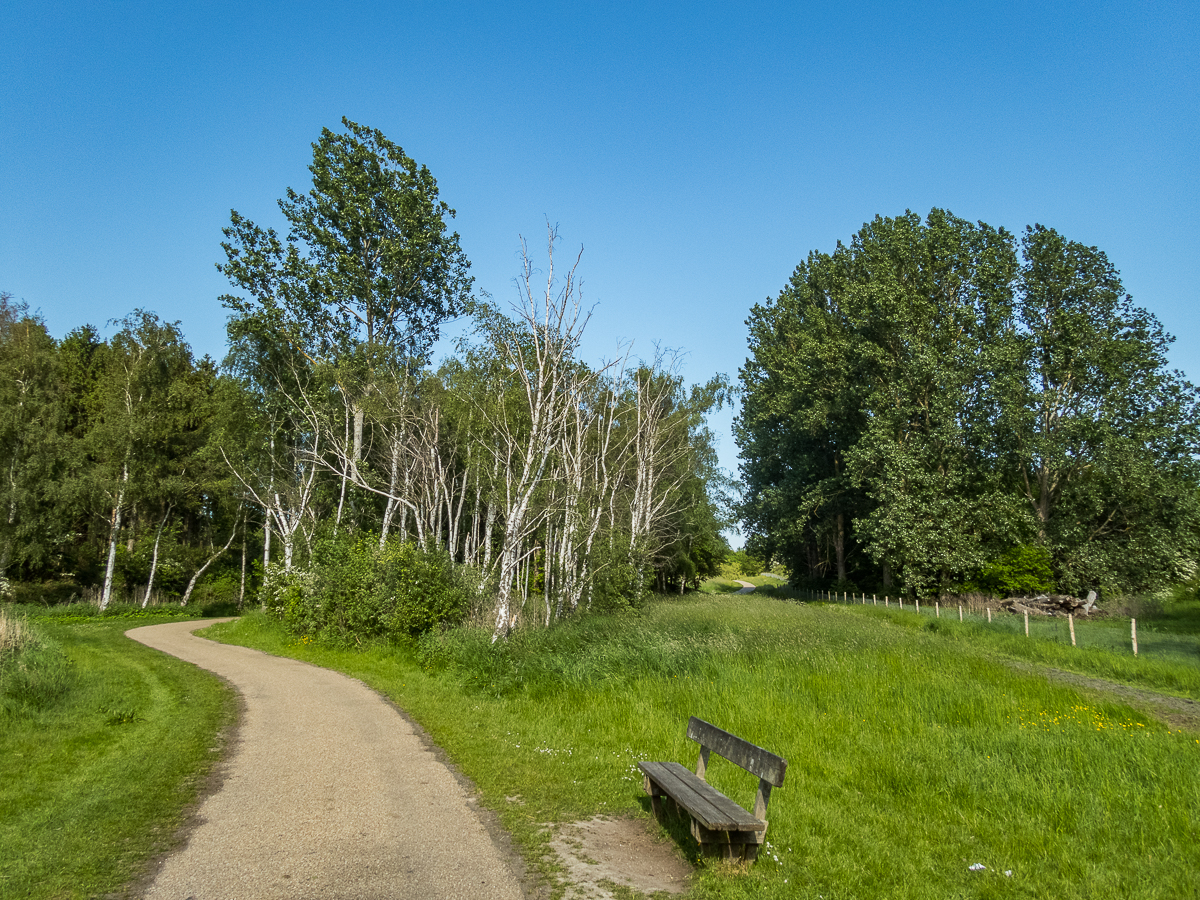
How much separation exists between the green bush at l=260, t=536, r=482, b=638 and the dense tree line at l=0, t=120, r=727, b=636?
56cm

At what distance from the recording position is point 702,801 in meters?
5.40

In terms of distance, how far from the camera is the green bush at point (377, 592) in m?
17.8


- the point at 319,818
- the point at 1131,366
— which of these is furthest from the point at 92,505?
the point at 1131,366

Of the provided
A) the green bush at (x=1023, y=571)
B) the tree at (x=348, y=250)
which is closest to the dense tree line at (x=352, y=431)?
the tree at (x=348, y=250)

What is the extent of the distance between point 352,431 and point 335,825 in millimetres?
24511

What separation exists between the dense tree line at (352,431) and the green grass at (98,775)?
751cm

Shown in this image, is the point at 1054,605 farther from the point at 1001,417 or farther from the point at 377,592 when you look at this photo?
the point at 377,592

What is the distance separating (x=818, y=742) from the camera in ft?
28.5

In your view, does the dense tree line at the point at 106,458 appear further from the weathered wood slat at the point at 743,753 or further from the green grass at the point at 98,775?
the weathered wood slat at the point at 743,753

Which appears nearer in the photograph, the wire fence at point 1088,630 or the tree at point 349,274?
the wire fence at point 1088,630

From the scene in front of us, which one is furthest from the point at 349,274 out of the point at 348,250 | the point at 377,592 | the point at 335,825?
the point at 335,825

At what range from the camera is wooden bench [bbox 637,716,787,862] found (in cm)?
493

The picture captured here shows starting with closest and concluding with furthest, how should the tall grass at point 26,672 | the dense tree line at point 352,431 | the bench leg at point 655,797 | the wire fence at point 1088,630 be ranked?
the bench leg at point 655,797 < the tall grass at point 26,672 < the wire fence at point 1088,630 < the dense tree line at point 352,431

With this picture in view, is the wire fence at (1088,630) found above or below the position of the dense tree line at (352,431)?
below
